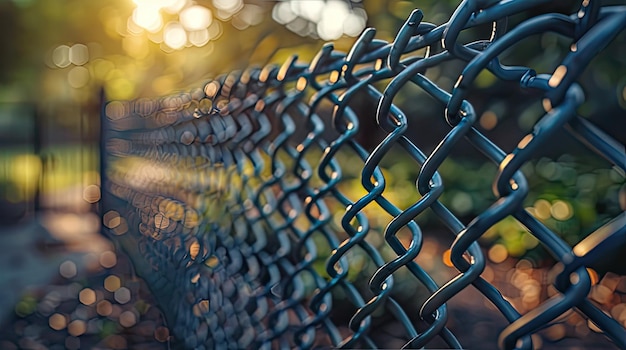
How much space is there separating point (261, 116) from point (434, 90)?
82cm

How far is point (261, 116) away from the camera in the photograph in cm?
157

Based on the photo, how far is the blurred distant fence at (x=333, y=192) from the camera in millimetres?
564

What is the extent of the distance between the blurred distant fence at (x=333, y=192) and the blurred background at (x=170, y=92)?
6.1 inches

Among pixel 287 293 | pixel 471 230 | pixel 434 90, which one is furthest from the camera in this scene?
pixel 287 293

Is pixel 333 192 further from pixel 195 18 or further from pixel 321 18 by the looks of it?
pixel 195 18

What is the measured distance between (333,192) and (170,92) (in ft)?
11.7

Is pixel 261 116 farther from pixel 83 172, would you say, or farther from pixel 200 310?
pixel 83 172

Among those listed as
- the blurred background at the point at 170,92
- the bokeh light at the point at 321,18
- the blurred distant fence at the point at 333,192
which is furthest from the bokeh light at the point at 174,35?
the blurred distant fence at the point at 333,192

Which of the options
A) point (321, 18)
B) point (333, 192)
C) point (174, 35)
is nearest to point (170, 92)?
point (321, 18)

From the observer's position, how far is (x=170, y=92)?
4559mm

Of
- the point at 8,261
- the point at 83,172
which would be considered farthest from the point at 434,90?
the point at 83,172

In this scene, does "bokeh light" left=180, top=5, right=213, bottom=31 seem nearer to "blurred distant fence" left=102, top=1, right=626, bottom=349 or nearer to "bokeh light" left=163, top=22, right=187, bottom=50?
"bokeh light" left=163, top=22, right=187, bottom=50

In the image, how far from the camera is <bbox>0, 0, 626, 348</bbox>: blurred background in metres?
3.15

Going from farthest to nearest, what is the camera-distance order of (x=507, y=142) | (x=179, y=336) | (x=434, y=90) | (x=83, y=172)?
(x=83, y=172) → (x=507, y=142) → (x=179, y=336) → (x=434, y=90)
